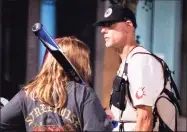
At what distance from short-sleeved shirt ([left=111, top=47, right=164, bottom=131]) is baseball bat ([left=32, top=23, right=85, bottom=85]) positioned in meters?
0.45

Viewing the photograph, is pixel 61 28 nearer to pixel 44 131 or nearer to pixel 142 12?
pixel 142 12

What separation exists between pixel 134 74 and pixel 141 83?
8 cm

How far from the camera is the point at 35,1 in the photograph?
544 centimetres

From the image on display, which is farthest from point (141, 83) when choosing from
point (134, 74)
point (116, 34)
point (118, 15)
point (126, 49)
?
point (118, 15)

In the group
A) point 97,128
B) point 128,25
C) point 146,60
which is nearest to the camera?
point 97,128

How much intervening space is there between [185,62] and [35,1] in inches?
99.1

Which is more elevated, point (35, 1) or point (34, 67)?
point (35, 1)

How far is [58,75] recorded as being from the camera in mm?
2891

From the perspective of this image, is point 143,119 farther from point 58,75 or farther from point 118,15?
point 118,15

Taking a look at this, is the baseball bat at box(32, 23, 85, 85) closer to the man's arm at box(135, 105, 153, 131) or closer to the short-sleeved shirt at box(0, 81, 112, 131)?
the short-sleeved shirt at box(0, 81, 112, 131)

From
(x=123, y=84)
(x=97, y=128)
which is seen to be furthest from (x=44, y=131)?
(x=123, y=84)

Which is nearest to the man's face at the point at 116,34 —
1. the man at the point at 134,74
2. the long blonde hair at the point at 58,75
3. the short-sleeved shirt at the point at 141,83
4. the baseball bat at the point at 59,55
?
the man at the point at 134,74

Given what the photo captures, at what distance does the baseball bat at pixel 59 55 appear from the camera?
9.41 ft

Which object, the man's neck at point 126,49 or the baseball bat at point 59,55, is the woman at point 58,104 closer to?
the baseball bat at point 59,55
